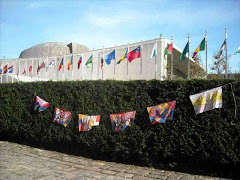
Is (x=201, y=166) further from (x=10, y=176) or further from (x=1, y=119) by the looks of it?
(x=1, y=119)

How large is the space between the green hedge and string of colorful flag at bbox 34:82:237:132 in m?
0.14

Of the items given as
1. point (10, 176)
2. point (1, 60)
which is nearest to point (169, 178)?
point (10, 176)

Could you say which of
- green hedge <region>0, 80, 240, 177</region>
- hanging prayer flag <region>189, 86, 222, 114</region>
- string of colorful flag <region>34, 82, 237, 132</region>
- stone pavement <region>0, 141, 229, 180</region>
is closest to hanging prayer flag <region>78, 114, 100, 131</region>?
string of colorful flag <region>34, 82, 237, 132</region>

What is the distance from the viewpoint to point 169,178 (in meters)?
5.35

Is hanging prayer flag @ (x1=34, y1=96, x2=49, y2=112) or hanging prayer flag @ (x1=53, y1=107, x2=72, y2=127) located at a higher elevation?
hanging prayer flag @ (x1=34, y1=96, x2=49, y2=112)

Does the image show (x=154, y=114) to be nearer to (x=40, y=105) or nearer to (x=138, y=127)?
(x=138, y=127)

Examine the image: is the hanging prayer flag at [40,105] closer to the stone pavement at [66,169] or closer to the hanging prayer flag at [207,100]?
the stone pavement at [66,169]

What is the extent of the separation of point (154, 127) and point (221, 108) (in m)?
A: 1.89

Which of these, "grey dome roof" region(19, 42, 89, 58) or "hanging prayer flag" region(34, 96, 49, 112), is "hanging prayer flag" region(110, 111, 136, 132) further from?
"grey dome roof" region(19, 42, 89, 58)

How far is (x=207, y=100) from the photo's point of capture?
555 centimetres

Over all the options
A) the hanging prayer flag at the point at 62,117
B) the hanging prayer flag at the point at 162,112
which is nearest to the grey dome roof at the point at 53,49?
the hanging prayer flag at the point at 62,117

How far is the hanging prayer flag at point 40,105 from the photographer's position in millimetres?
8570

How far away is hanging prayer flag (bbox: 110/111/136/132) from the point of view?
258 inches

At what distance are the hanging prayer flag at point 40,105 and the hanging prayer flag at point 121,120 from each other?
324 centimetres
